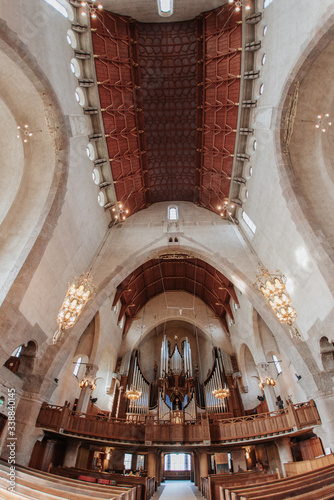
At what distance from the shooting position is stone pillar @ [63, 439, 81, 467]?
13719 millimetres

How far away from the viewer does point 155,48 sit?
14836 millimetres

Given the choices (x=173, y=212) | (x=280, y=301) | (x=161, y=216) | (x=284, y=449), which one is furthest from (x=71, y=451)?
(x=173, y=212)

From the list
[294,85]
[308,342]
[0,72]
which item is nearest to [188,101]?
[294,85]

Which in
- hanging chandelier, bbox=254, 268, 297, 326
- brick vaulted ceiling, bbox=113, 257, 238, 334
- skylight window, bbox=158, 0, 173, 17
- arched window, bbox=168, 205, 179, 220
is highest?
skylight window, bbox=158, 0, 173, 17

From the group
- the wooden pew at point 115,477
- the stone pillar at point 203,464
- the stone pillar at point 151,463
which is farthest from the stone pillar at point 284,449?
the wooden pew at point 115,477

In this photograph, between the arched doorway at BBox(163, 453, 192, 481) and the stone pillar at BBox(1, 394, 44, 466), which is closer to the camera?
the stone pillar at BBox(1, 394, 44, 466)

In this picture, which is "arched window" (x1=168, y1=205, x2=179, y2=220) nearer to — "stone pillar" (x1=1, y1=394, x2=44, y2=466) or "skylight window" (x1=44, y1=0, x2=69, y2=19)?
"skylight window" (x1=44, y1=0, x2=69, y2=19)

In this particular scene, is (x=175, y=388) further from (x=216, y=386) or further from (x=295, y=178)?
(x=295, y=178)

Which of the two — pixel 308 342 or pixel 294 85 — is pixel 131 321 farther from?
pixel 294 85

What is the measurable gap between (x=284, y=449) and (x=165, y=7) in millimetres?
24399

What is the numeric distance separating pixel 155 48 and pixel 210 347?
81.8ft

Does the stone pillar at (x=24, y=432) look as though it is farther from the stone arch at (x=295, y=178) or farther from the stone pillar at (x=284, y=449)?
the stone arch at (x=295, y=178)

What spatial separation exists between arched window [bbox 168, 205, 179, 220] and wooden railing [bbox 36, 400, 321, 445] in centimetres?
1434

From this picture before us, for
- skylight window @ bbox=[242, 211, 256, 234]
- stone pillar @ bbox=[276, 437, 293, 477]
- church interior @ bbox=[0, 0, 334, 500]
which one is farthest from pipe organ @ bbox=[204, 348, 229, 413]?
skylight window @ bbox=[242, 211, 256, 234]
